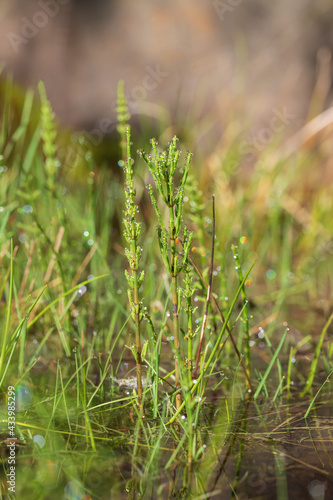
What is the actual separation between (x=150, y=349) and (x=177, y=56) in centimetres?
262

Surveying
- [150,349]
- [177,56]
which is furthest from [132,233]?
[177,56]

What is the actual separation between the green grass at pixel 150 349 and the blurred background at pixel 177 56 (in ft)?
3.73

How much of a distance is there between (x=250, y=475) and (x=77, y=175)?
2.16m

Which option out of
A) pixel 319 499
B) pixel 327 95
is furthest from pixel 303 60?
pixel 319 499

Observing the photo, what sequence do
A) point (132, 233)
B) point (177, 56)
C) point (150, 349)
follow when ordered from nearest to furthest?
point (132, 233)
point (150, 349)
point (177, 56)

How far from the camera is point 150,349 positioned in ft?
4.54

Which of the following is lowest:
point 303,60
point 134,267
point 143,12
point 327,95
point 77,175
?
point 134,267

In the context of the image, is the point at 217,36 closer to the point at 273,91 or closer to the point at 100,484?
the point at 273,91

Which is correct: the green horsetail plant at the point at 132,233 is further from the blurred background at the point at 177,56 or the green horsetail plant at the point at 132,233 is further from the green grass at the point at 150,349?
the blurred background at the point at 177,56

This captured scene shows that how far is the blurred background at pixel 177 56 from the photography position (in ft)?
11.0

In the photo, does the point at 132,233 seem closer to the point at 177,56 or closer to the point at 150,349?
the point at 150,349

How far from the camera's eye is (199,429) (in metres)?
1.02

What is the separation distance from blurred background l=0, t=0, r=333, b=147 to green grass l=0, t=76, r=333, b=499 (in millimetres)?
1137

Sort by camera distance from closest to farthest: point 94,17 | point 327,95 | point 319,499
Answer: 1. point 319,499
2. point 327,95
3. point 94,17
